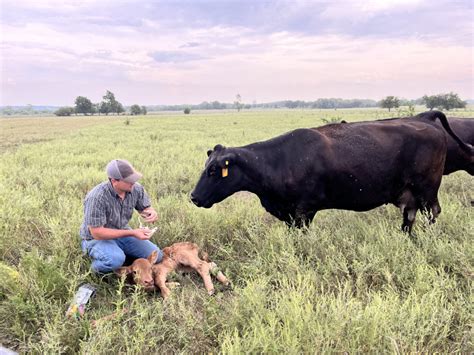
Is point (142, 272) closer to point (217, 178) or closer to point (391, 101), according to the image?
point (217, 178)

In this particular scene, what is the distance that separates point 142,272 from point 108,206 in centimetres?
75

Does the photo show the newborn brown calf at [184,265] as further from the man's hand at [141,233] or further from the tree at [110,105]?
the tree at [110,105]

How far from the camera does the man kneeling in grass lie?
145 inches

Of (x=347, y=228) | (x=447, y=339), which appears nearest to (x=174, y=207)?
(x=347, y=228)

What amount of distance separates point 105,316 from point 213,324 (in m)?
0.94

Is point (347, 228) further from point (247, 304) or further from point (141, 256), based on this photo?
point (141, 256)

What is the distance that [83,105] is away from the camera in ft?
334

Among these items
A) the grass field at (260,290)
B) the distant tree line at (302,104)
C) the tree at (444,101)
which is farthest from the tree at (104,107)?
the grass field at (260,290)

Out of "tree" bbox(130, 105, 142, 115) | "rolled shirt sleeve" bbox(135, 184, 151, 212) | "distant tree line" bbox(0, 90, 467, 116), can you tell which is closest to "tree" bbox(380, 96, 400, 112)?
"distant tree line" bbox(0, 90, 467, 116)

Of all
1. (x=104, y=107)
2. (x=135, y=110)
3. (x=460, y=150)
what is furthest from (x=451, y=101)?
(x=104, y=107)

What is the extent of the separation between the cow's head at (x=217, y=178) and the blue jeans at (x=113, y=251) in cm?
78

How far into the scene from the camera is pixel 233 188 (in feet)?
15.1

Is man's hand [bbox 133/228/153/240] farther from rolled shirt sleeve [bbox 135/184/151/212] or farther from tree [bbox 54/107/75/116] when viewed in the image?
tree [bbox 54/107/75/116]

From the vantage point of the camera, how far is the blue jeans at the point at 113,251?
3740 millimetres
